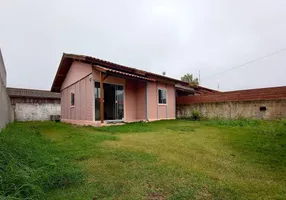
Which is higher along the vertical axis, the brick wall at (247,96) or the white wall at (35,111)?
the brick wall at (247,96)

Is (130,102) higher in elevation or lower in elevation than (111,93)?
lower

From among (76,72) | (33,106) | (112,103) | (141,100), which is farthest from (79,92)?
(33,106)

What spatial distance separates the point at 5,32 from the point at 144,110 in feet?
43.1

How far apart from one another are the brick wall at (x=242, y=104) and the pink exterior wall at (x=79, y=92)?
758 centimetres

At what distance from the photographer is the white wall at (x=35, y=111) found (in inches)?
677

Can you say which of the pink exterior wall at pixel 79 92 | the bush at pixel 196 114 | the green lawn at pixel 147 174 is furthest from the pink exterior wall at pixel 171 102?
the green lawn at pixel 147 174

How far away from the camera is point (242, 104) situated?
396 inches

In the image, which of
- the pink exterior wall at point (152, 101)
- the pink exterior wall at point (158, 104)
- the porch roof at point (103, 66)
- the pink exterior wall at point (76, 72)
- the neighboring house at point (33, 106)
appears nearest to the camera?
the porch roof at point (103, 66)

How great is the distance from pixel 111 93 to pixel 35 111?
12640 millimetres

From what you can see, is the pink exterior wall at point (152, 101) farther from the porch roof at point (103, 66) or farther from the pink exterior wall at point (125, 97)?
the porch roof at point (103, 66)

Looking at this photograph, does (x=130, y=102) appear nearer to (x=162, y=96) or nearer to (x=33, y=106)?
(x=162, y=96)

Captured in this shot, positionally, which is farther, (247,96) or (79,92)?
(79,92)

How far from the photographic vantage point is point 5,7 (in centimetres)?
977

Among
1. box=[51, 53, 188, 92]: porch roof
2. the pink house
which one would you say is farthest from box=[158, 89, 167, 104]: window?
box=[51, 53, 188, 92]: porch roof
